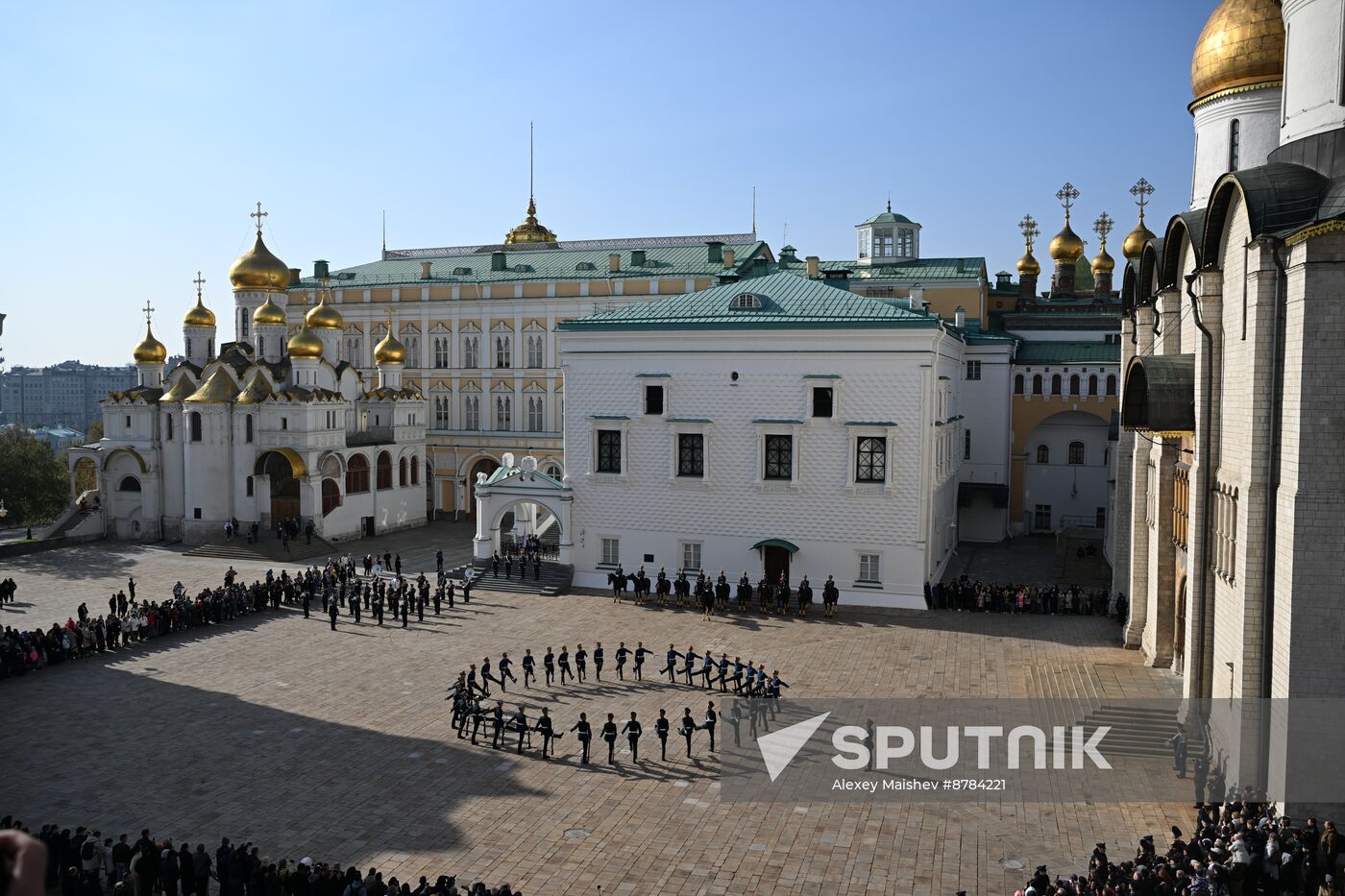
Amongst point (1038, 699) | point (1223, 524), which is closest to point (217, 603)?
point (1038, 699)

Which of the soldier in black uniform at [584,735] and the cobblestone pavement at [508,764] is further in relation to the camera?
the soldier in black uniform at [584,735]

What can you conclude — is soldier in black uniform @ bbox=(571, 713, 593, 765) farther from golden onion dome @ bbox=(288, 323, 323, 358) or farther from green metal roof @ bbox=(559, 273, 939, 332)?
golden onion dome @ bbox=(288, 323, 323, 358)

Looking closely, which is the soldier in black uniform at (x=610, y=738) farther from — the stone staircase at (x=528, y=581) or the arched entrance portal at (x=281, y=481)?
the arched entrance portal at (x=281, y=481)

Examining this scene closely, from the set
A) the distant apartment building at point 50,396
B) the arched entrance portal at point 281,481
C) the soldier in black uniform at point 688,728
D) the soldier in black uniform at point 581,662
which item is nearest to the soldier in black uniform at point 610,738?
the soldier in black uniform at point 688,728

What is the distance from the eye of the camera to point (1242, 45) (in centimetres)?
2270

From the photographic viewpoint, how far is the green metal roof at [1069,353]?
42719 mm

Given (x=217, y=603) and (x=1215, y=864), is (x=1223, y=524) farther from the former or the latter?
(x=217, y=603)

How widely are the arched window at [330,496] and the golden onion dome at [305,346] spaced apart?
5429 millimetres

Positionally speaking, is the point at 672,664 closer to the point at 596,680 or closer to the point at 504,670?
the point at 596,680

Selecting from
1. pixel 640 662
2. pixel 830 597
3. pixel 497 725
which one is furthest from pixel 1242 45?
pixel 497 725

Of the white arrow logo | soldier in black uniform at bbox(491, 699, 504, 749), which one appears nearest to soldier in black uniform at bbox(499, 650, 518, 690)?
soldier in black uniform at bbox(491, 699, 504, 749)

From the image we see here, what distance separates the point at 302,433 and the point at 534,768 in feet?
90.2

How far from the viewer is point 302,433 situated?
41.9 meters

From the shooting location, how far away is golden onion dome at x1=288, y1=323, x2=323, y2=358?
→ 43562 millimetres
